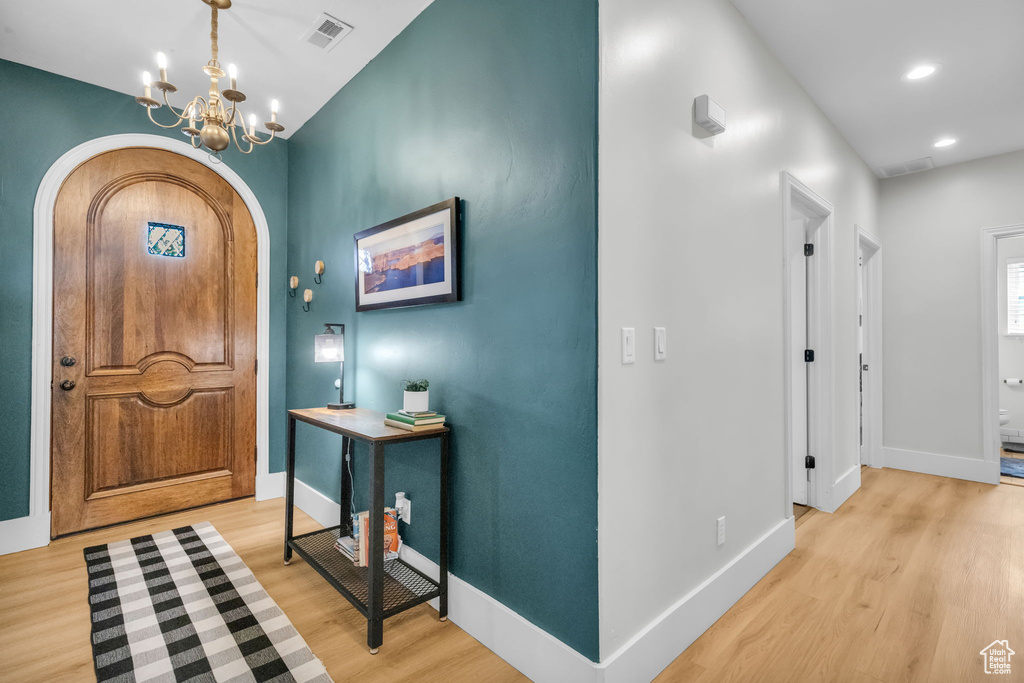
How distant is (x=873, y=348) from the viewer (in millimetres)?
4340

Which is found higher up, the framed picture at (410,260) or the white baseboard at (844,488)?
the framed picture at (410,260)

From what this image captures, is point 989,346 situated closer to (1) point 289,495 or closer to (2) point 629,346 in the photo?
(2) point 629,346

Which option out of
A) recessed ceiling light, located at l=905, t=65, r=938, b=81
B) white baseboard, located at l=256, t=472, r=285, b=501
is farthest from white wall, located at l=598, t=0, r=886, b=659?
white baseboard, located at l=256, t=472, r=285, b=501

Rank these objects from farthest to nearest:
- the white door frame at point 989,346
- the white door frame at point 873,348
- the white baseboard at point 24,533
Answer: the white door frame at point 873,348 < the white door frame at point 989,346 < the white baseboard at point 24,533

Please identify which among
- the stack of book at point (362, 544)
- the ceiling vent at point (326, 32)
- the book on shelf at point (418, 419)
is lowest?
the stack of book at point (362, 544)

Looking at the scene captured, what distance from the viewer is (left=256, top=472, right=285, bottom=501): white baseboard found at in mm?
3436

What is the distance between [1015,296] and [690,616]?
5.91m

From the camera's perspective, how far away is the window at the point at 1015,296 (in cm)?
511

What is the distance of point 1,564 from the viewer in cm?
246

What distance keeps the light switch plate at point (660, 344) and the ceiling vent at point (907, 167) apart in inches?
148

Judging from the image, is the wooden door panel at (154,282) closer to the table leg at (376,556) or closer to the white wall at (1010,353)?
the table leg at (376,556)

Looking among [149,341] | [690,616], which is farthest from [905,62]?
[149,341]

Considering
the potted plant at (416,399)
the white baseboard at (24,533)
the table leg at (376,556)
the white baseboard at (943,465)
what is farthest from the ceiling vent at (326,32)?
the white baseboard at (943,465)
